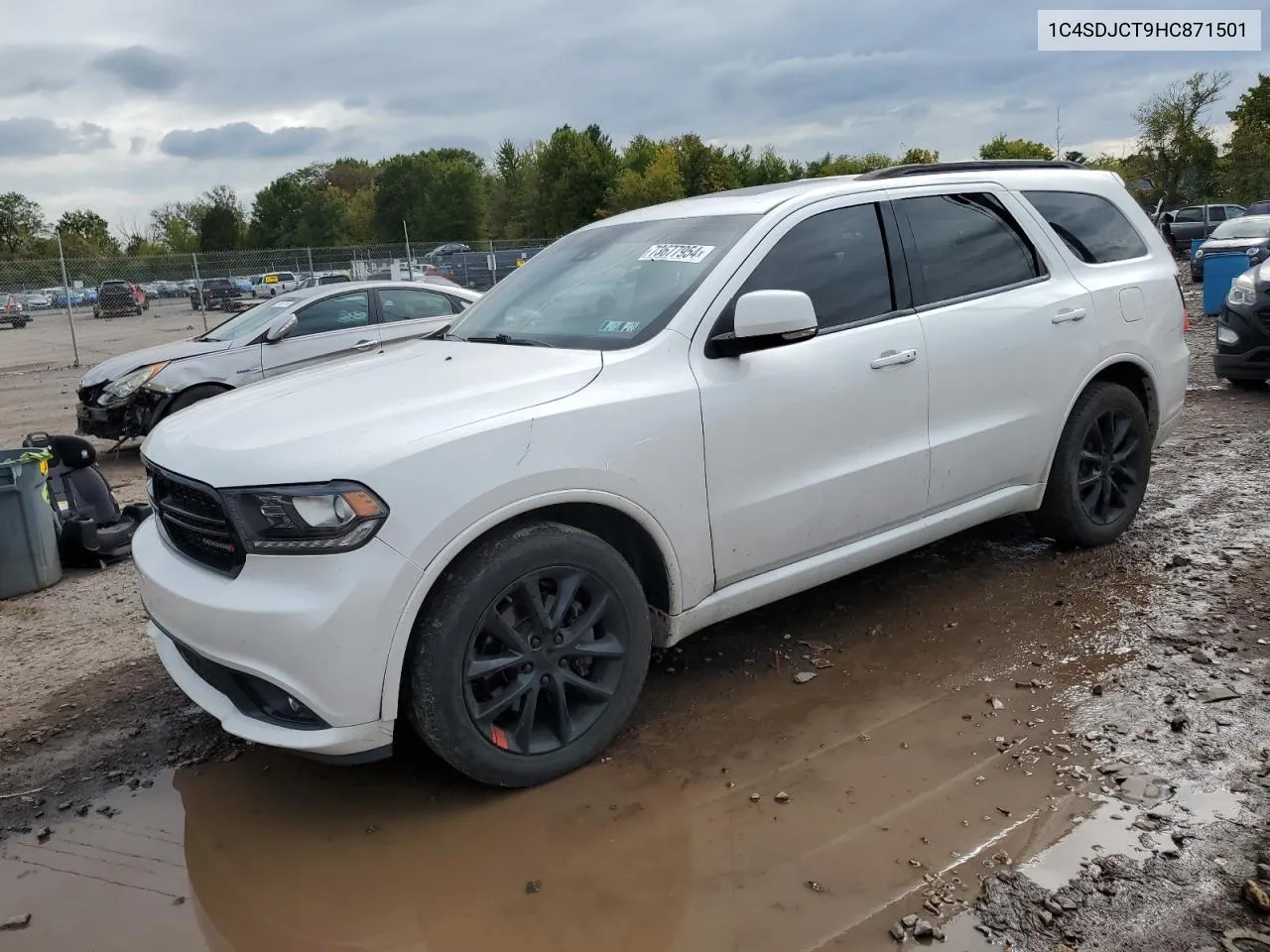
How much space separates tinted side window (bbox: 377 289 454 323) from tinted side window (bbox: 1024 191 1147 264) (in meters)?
7.00

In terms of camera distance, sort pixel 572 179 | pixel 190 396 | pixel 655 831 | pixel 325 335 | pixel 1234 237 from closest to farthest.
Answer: pixel 655 831 < pixel 190 396 < pixel 325 335 < pixel 1234 237 < pixel 572 179

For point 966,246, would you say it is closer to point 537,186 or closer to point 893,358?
point 893,358

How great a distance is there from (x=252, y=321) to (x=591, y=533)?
7928mm

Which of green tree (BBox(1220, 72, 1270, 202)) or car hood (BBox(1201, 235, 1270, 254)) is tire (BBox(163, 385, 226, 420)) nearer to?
car hood (BBox(1201, 235, 1270, 254))

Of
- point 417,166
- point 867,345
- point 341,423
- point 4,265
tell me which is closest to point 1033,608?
point 867,345

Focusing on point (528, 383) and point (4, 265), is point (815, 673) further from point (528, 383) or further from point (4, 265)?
point (4, 265)

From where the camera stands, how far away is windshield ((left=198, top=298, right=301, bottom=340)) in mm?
9880

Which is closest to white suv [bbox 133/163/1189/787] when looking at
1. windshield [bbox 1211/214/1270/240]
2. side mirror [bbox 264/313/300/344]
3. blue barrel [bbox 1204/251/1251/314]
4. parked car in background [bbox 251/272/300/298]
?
side mirror [bbox 264/313/300/344]

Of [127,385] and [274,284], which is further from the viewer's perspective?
[274,284]

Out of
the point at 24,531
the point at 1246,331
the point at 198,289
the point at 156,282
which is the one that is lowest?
the point at 24,531

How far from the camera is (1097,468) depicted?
4.91 meters

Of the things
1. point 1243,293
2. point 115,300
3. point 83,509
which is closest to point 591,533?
point 83,509

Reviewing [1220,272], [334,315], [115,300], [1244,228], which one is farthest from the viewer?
[115,300]

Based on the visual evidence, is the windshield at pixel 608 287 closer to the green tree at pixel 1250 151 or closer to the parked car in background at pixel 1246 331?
the parked car in background at pixel 1246 331
